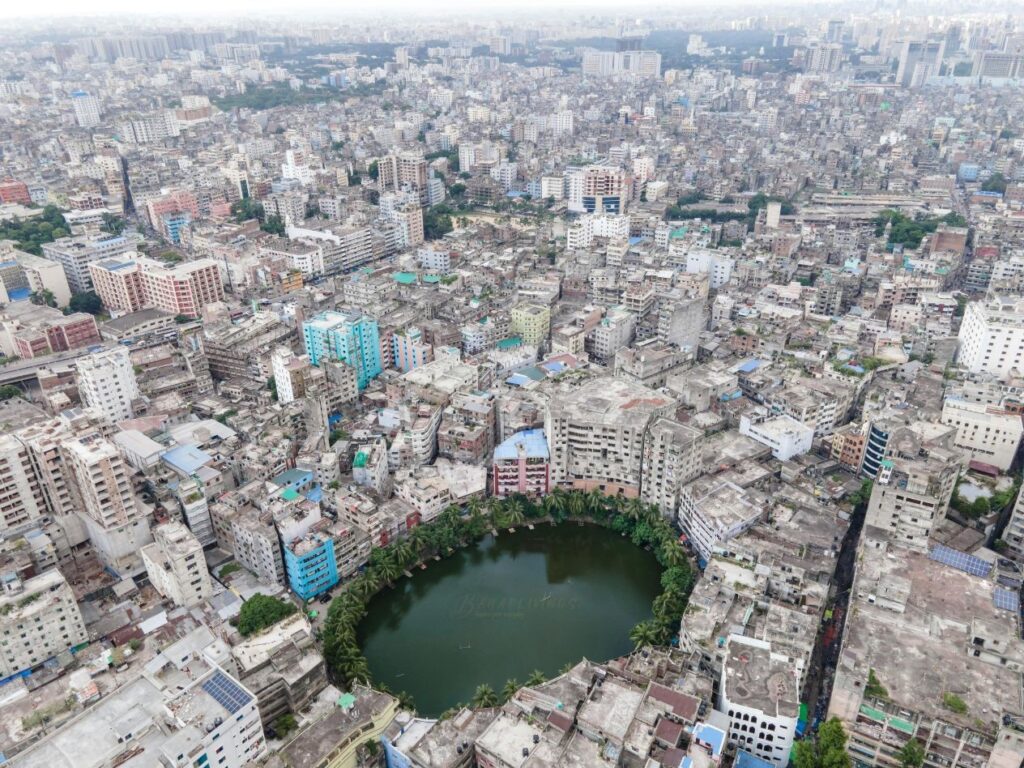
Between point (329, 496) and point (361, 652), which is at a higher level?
point (329, 496)

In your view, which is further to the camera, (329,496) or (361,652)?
(329,496)

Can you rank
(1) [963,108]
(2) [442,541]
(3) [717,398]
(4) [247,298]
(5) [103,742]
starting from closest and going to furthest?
(5) [103,742], (2) [442,541], (3) [717,398], (4) [247,298], (1) [963,108]

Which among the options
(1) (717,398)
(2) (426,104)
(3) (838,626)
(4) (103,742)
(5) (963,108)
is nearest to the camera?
(4) (103,742)

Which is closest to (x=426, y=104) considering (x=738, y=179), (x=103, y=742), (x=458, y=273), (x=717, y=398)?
(x=738, y=179)

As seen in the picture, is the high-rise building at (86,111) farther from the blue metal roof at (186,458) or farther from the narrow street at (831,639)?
the narrow street at (831,639)

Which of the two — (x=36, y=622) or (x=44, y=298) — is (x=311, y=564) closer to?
(x=36, y=622)

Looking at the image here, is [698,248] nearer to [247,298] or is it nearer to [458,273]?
[458,273]

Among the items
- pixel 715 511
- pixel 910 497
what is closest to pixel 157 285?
pixel 715 511
